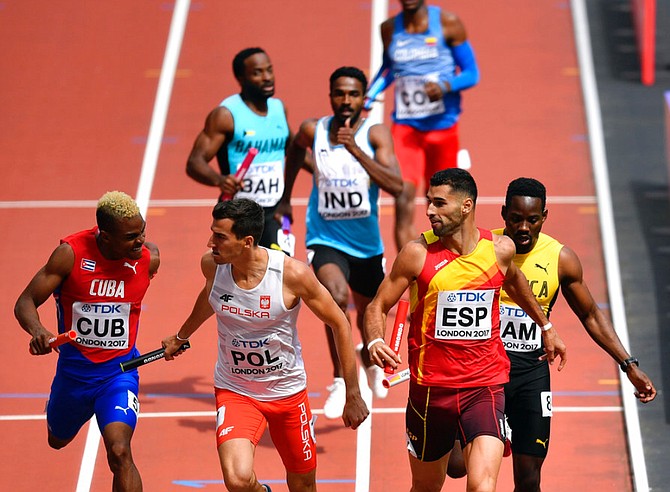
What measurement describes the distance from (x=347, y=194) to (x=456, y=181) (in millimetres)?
2848

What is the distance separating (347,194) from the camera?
10.5 metres

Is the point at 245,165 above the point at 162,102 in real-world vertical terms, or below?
above

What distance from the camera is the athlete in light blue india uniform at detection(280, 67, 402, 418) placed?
33.6ft

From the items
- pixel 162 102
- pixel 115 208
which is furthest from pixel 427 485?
pixel 162 102

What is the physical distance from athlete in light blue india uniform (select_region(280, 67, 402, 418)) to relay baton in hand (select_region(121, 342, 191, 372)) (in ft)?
7.21

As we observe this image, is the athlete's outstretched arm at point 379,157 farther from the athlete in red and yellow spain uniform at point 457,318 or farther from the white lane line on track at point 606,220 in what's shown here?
the white lane line on track at point 606,220

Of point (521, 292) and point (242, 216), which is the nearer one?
point (242, 216)

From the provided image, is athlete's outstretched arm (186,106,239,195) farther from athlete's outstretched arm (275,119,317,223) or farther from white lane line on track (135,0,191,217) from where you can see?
white lane line on track (135,0,191,217)

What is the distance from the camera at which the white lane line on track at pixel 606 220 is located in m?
10.1

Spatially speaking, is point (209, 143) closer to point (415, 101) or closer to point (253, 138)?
point (253, 138)

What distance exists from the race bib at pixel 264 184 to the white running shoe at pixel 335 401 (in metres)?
1.63

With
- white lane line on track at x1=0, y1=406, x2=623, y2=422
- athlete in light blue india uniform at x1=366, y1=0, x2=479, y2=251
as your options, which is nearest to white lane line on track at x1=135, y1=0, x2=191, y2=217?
athlete in light blue india uniform at x1=366, y1=0, x2=479, y2=251

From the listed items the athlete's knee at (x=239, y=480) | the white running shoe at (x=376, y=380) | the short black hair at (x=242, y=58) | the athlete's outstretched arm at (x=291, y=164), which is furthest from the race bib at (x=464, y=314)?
the short black hair at (x=242, y=58)

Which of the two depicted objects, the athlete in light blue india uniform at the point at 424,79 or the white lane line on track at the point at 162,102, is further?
the white lane line on track at the point at 162,102
